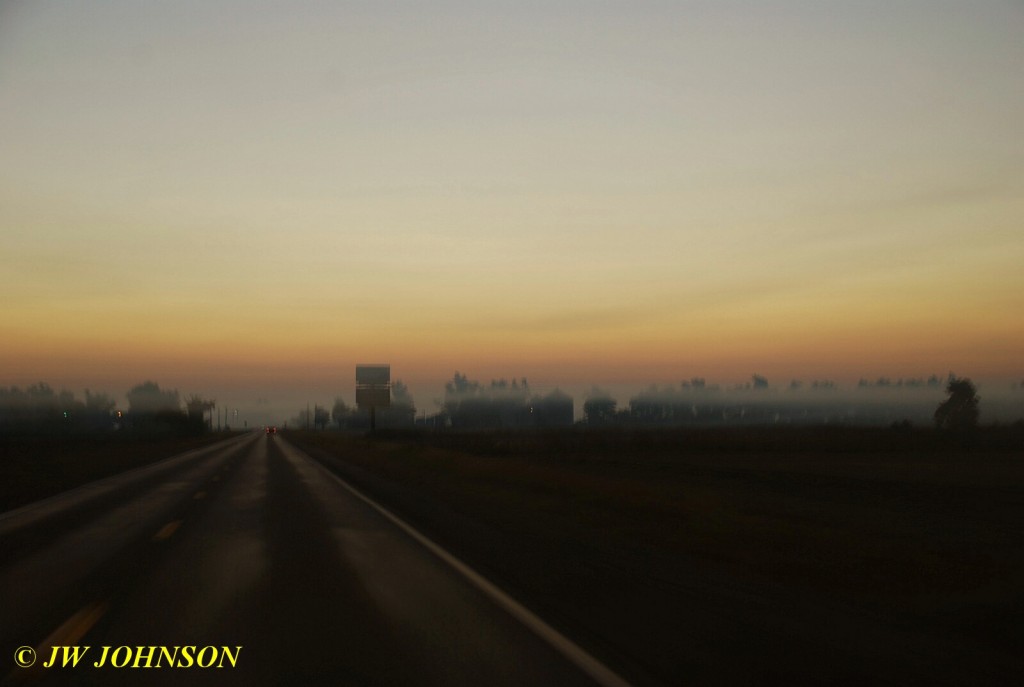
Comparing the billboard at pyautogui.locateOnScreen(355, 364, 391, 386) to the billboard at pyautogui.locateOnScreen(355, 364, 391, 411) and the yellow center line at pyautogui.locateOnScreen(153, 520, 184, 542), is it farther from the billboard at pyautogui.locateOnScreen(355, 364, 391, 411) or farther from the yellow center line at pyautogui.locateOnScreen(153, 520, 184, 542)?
the yellow center line at pyautogui.locateOnScreen(153, 520, 184, 542)

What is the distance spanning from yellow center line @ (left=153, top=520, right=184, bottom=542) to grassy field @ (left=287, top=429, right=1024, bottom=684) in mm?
4527

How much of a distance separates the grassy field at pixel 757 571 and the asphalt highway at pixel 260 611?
27.8 inches

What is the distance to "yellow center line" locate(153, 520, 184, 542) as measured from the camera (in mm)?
14711

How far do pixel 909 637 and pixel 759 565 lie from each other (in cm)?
433

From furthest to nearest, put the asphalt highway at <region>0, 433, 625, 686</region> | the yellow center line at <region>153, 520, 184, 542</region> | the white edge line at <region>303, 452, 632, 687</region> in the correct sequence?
the yellow center line at <region>153, 520, 184, 542</region> → the asphalt highway at <region>0, 433, 625, 686</region> → the white edge line at <region>303, 452, 632, 687</region>

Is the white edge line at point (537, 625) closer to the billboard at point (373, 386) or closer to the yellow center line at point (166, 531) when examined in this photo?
the yellow center line at point (166, 531)

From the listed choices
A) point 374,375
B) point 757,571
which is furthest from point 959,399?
point 757,571

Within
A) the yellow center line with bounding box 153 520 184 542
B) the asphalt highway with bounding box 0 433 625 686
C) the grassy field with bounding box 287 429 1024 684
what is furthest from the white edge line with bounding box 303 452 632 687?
the yellow center line with bounding box 153 520 184 542

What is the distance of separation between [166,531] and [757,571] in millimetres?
10160

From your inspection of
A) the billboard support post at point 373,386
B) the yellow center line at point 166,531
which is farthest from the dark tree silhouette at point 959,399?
the yellow center line at point 166,531

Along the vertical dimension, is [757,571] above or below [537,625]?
below

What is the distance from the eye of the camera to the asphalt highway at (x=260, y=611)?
676 centimetres

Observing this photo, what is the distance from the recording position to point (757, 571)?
1170 centimetres

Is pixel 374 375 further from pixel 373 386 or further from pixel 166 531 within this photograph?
pixel 166 531
